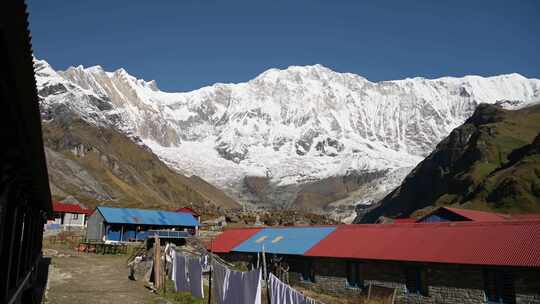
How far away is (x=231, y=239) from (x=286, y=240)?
348 inches

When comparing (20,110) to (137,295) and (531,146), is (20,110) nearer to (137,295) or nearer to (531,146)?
(137,295)

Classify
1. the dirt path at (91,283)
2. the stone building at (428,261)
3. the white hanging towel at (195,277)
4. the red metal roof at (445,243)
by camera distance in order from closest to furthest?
the stone building at (428,261) < the dirt path at (91,283) < the white hanging towel at (195,277) < the red metal roof at (445,243)

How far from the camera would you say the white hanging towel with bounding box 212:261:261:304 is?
16.3m

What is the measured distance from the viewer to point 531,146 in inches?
4589

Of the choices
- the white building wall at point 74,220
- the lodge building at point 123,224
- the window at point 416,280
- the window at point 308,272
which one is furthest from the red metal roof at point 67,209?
the window at point 416,280

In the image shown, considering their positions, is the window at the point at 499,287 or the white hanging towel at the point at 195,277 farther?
the white hanging towel at the point at 195,277

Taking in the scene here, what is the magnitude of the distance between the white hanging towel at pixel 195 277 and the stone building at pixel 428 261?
11.5m

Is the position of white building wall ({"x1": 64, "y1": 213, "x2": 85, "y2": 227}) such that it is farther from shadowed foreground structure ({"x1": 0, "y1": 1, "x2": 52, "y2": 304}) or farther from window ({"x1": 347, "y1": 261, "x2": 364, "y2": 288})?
shadowed foreground structure ({"x1": 0, "y1": 1, "x2": 52, "y2": 304})

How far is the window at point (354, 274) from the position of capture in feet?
104

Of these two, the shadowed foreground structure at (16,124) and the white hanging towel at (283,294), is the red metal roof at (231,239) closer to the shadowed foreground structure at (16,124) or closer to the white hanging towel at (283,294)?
the white hanging towel at (283,294)

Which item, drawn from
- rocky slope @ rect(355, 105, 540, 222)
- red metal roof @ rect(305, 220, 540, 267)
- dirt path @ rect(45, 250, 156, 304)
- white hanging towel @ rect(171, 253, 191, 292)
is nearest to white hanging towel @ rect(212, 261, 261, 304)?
dirt path @ rect(45, 250, 156, 304)

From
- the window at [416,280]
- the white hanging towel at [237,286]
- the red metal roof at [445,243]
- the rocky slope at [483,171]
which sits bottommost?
the window at [416,280]

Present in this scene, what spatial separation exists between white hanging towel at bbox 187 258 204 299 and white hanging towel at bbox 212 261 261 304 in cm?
436

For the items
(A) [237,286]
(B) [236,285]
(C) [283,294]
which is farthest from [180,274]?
(C) [283,294]
